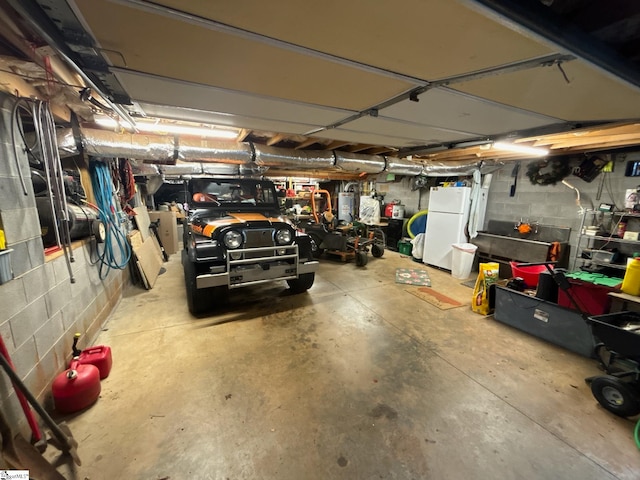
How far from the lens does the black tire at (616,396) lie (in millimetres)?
1698

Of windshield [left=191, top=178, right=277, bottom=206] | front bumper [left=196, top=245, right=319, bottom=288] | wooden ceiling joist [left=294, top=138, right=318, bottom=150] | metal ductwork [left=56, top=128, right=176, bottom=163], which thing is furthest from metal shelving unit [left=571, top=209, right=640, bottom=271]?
metal ductwork [left=56, top=128, right=176, bottom=163]

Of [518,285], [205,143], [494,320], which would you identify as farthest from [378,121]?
[494,320]

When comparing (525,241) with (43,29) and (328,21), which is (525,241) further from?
(43,29)

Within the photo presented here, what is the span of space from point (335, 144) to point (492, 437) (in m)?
3.58

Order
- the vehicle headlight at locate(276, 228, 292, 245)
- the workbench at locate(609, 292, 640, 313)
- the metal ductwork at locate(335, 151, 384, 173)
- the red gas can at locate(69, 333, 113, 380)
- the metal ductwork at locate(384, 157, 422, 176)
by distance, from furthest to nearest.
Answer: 1. the metal ductwork at locate(384, 157, 422, 176)
2. the metal ductwork at locate(335, 151, 384, 173)
3. the vehicle headlight at locate(276, 228, 292, 245)
4. the workbench at locate(609, 292, 640, 313)
5. the red gas can at locate(69, 333, 113, 380)

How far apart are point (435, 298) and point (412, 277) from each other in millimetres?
942

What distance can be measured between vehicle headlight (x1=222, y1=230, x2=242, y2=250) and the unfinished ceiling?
1341 millimetres

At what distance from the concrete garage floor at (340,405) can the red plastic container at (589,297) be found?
1.65 feet

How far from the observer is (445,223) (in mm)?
5102

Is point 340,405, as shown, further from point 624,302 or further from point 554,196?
point 554,196

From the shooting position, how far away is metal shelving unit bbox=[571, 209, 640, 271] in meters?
3.42

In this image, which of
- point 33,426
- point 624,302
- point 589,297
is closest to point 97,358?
point 33,426

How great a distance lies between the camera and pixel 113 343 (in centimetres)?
248

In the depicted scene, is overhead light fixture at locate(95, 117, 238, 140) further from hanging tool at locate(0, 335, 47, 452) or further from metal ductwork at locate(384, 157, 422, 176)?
metal ductwork at locate(384, 157, 422, 176)
